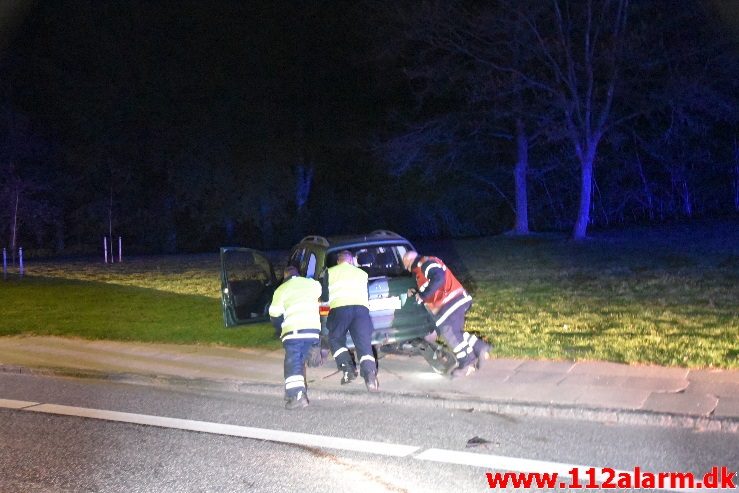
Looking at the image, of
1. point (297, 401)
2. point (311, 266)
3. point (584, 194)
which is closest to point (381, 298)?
point (311, 266)

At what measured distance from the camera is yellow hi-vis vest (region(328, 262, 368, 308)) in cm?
830

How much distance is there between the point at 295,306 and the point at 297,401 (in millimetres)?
959

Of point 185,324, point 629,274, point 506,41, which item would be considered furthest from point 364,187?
point 185,324

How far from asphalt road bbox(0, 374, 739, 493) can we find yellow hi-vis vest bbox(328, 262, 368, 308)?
107cm

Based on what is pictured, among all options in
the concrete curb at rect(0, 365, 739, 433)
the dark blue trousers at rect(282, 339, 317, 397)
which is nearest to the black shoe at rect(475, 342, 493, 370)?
the concrete curb at rect(0, 365, 739, 433)

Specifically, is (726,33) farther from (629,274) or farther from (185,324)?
(185,324)

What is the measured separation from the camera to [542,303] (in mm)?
14047

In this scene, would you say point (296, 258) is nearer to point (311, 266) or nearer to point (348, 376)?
point (311, 266)

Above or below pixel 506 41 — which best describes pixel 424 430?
below

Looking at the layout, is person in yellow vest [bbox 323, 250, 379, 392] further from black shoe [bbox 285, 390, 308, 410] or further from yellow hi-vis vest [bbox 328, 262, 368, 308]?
black shoe [bbox 285, 390, 308, 410]

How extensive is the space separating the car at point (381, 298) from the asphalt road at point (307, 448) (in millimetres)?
1190

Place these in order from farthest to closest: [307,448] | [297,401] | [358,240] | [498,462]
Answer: [358,240] → [297,401] → [307,448] → [498,462]

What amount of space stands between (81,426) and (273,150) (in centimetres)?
3526

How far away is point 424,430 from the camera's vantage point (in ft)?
23.2
